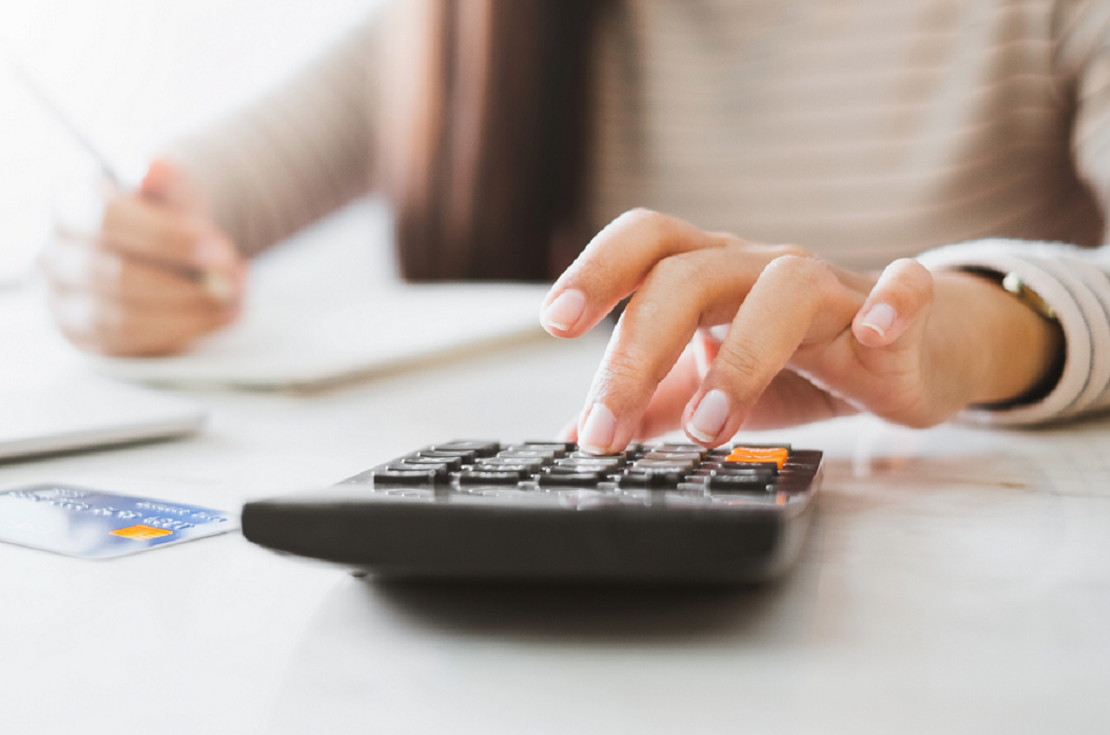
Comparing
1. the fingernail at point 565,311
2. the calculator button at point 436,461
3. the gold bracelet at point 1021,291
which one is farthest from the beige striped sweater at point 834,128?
the calculator button at point 436,461

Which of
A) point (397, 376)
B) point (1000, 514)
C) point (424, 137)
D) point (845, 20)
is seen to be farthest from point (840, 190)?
point (1000, 514)

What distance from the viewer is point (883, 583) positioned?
0.94ft

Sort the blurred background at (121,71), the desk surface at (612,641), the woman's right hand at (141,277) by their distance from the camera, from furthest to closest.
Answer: the blurred background at (121,71) < the woman's right hand at (141,277) < the desk surface at (612,641)

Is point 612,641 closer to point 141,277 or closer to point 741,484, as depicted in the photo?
point 741,484

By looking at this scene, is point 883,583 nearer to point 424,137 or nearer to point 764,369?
point 764,369

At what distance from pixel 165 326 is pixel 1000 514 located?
79cm

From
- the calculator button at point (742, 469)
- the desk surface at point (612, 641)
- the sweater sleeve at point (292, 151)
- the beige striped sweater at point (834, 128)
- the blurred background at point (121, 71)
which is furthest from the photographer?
the blurred background at point (121, 71)

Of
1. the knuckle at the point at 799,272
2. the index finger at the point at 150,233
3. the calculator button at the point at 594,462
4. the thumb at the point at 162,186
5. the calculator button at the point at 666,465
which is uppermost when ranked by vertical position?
the thumb at the point at 162,186

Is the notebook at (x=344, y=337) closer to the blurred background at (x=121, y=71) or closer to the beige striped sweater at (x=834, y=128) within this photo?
the beige striped sweater at (x=834, y=128)

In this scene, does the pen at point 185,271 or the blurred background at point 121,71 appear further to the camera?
the blurred background at point 121,71

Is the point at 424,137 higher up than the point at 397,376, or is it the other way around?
the point at 424,137

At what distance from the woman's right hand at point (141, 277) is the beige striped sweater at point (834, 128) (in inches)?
13.5

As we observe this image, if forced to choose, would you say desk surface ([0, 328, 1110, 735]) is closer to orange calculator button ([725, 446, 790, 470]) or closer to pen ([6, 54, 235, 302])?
orange calculator button ([725, 446, 790, 470])

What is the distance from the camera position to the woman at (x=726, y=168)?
548 millimetres
